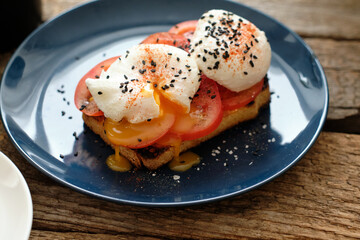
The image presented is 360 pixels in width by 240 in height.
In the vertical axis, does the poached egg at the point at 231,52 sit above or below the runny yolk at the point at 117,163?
above

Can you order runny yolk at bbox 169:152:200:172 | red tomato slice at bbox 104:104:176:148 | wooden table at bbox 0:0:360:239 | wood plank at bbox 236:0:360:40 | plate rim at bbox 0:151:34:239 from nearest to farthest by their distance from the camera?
plate rim at bbox 0:151:34:239, wooden table at bbox 0:0:360:239, red tomato slice at bbox 104:104:176:148, runny yolk at bbox 169:152:200:172, wood plank at bbox 236:0:360:40

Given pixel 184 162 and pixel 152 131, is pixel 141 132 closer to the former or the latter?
pixel 152 131

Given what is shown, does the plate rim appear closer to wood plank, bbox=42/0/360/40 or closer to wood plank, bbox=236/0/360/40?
wood plank, bbox=42/0/360/40

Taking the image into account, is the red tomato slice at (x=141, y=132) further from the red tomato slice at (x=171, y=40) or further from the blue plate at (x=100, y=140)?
the red tomato slice at (x=171, y=40)

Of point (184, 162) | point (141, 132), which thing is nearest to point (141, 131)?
point (141, 132)

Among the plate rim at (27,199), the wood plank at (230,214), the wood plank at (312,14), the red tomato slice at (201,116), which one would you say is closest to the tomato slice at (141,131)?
the red tomato slice at (201,116)

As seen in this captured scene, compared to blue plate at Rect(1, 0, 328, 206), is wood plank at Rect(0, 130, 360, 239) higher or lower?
lower

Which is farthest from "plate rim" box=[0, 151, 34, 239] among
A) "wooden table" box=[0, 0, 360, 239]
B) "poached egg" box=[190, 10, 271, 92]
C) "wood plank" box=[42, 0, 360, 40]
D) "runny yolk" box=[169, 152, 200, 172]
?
"wood plank" box=[42, 0, 360, 40]
